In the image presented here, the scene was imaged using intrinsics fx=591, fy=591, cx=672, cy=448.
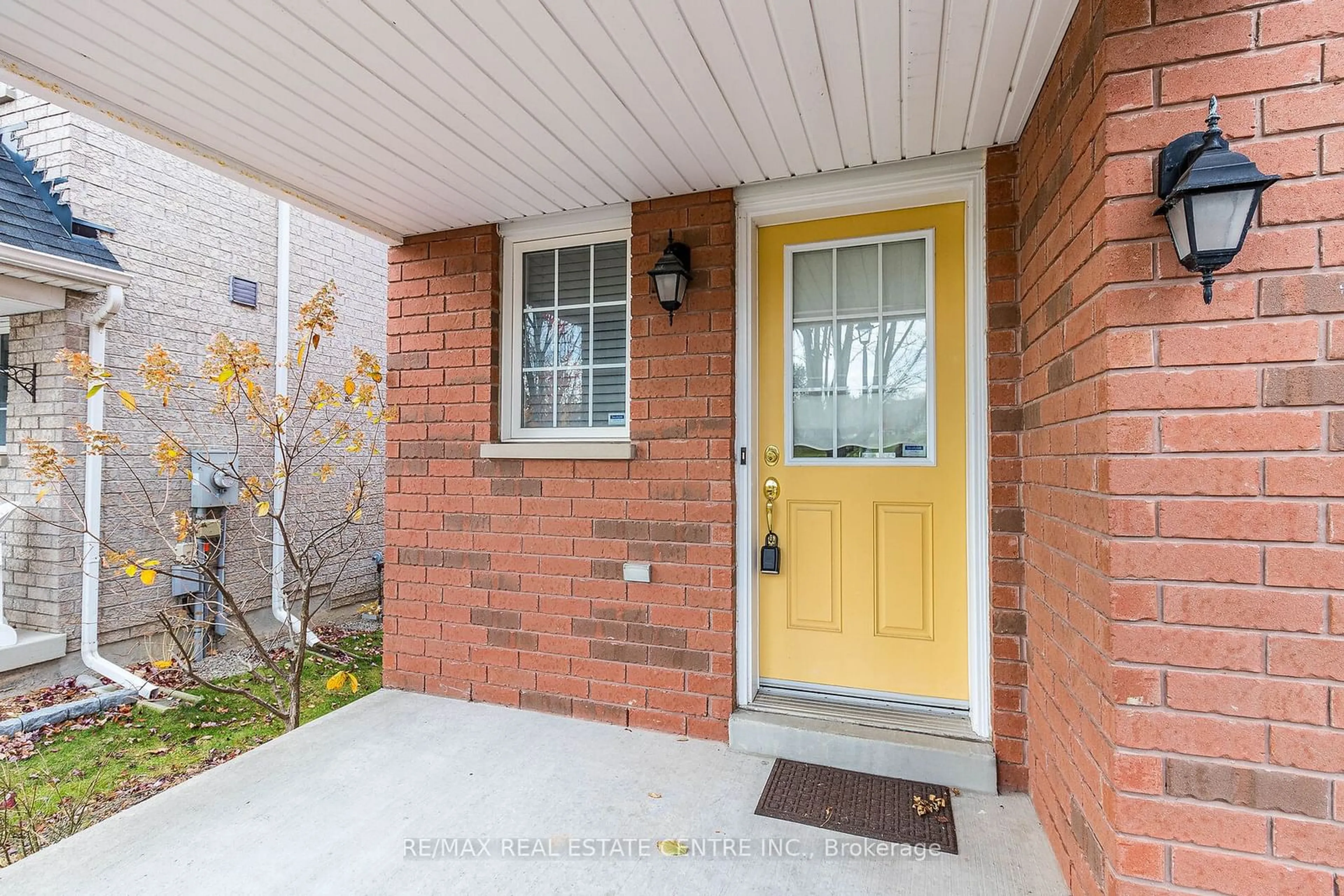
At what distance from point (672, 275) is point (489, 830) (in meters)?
2.22

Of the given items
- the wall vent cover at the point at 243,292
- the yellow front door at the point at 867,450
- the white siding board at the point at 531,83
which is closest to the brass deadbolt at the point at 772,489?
the yellow front door at the point at 867,450

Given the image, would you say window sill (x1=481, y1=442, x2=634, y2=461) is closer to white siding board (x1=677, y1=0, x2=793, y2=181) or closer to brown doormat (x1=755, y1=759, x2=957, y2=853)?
white siding board (x1=677, y1=0, x2=793, y2=181)

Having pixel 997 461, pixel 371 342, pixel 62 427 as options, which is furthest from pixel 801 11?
pixel 371 342

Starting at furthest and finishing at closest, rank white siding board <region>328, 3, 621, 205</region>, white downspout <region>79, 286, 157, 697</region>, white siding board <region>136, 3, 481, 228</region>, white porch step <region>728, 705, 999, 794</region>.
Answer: white downspout <region>79, 286, 157, 697</region>
white porch step <region>728, 705, 999, 794</region>
white siding board <region>136, 3, 481, 228</region>
white siding board <region>328, 3, 621, 205</region>

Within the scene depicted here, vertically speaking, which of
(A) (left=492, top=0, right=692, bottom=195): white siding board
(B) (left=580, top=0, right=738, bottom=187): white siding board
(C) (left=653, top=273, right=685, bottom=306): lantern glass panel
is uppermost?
(A) (left=492, top=0, right=692, bottom=195): white siding board

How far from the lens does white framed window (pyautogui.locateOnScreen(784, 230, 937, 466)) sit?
8.27 ft

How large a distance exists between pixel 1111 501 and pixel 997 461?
2.95 ft

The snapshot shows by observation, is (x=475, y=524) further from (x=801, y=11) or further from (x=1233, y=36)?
(x=1233, y=36)

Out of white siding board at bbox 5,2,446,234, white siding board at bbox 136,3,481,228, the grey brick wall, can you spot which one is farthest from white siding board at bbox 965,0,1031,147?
the grey brick wall

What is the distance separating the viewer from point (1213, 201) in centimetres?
122

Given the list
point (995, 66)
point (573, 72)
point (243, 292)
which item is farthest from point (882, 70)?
point (243, 292)

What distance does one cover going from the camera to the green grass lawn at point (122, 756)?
2504 millimetres

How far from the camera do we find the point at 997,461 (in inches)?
88.5

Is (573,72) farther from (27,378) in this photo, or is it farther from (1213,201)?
(27,378)
